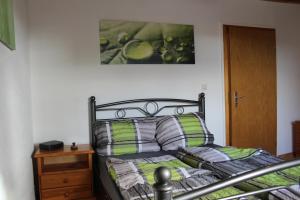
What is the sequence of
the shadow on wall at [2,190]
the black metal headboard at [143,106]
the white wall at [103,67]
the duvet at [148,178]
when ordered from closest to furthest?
the shadow on wall at [2,190]
the duvet at [148,178]
the white wall at [103,67]
the black metal headboard at [143,106]

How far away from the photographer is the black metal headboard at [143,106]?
3.03 meters

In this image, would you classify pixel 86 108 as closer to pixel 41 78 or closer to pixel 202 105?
pixel 41 78

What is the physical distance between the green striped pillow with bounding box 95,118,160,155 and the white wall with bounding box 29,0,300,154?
30 centimetres

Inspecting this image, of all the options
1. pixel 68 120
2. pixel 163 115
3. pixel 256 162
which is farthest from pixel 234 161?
pixel 68 120

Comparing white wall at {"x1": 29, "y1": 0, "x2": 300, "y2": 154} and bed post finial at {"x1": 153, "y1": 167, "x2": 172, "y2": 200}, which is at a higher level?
white wall at {"x1": 29, "y1": 0, "x2": 300, "y2": 154}

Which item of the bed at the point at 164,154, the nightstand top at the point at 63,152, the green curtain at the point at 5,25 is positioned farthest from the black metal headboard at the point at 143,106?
the green curtain at the point at 5,25

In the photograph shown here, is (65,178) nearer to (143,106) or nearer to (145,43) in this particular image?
(143,106)

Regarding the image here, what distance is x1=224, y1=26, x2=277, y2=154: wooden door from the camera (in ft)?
12.0

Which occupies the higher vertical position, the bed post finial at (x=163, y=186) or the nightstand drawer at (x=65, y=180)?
the bed post finial at (x=163, y=186)

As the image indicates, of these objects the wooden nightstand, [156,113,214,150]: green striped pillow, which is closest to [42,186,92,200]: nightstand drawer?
the wooden nightstand

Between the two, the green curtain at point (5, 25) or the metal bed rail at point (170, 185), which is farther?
the green curtain at point (5, 25)

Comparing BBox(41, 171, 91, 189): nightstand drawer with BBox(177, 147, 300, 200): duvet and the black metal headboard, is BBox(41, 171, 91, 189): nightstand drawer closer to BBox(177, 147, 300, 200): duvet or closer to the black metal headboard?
the black metal headboard

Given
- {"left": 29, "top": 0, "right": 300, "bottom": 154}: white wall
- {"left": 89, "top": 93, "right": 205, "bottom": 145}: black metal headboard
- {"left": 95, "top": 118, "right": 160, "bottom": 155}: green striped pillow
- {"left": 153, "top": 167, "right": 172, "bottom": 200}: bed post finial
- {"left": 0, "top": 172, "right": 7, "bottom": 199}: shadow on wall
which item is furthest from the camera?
{"left": 89, "top": 93, "right": 205, "bottom": 145}: black metal headboard

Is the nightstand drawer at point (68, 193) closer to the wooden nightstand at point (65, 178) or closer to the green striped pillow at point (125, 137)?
the wooden nightstand at point (65, 178)
